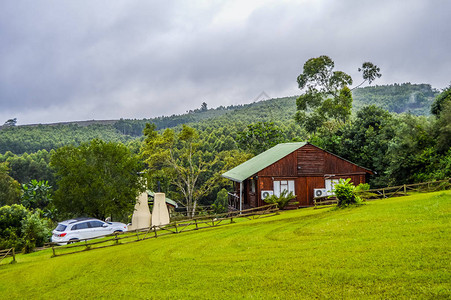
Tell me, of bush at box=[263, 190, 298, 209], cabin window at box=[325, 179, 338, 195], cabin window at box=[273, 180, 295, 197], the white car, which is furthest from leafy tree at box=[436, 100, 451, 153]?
the white car

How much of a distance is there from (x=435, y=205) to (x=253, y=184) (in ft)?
54.4

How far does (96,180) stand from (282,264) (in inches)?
781

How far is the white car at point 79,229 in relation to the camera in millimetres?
22906

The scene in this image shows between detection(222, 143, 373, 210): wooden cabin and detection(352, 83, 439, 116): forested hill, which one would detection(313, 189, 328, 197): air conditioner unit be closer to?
detection(222, 143, 373, 210): wooden cabin

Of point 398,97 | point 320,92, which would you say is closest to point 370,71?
point 320,92

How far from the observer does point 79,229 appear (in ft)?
77.4

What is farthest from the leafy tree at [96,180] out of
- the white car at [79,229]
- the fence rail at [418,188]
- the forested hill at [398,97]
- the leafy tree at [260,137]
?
the forested hill at [398,97]

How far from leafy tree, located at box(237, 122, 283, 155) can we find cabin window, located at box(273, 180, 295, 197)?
79.0 feet

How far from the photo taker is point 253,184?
3112 centimetres

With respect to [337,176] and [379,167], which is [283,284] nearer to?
[337,176]

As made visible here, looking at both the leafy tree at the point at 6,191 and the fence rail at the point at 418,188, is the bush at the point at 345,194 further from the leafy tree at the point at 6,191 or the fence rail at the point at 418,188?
the leafy tree at the point at 6,191

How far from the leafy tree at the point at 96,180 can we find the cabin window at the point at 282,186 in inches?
470

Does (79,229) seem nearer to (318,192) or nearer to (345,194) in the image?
(345,194)

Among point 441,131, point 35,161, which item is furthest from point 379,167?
point 35,161
